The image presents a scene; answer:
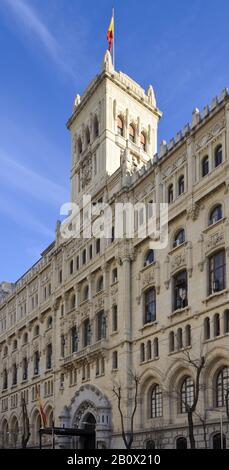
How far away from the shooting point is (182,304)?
48000 millimetres

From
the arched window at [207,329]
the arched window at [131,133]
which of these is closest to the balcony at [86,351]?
the arched window at [207,329]

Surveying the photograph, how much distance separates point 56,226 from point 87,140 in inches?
446

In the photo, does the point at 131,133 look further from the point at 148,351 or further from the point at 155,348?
the point at 155,348

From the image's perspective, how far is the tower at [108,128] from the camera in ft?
224

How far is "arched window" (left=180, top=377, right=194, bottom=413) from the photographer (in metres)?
45.3

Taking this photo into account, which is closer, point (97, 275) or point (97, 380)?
point (97, 380)

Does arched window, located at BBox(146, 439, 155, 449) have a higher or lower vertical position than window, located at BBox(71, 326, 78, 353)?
lower

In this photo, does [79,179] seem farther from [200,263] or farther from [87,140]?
[200,263]

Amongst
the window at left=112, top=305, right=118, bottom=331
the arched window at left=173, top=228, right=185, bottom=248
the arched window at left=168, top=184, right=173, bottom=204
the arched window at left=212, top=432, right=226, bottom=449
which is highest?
the arched window at left=168, top=184, right=173, bottom=204

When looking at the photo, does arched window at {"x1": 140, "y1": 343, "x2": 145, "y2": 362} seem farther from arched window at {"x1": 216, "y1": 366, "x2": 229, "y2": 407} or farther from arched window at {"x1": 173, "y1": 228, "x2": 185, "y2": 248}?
arched window at {"x1": 216, "y1": 366, "x2": 229, "y2": 407}

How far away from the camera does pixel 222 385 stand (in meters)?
42.1

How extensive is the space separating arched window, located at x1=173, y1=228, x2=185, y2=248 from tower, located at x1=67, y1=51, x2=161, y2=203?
1655 centimetres

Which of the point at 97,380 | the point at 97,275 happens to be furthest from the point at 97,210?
the point at 97,380

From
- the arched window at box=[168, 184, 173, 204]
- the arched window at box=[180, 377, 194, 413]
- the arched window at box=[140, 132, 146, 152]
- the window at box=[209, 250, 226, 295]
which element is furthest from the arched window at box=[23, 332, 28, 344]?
the window at box=[209, 250, 226, 295]
